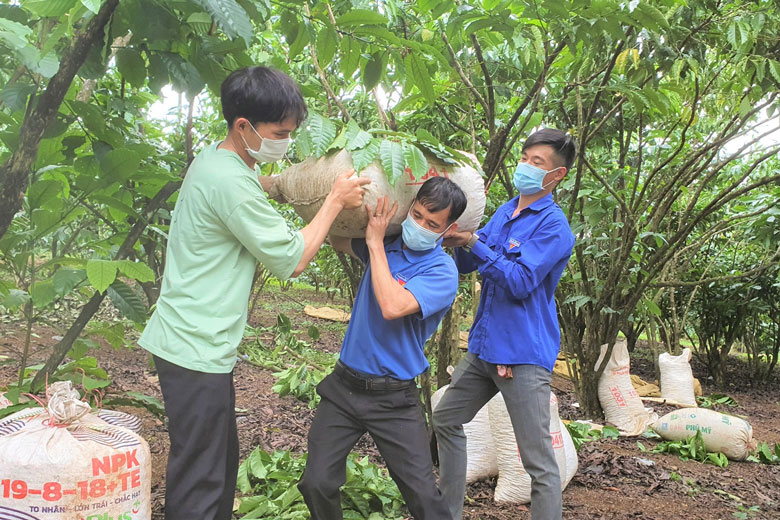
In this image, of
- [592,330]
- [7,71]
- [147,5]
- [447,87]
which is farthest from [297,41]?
[592,330]

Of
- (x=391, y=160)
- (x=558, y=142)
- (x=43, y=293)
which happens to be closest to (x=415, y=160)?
(x=391, y=160)

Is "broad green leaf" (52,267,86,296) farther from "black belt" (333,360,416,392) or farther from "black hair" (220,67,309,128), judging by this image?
"black belt" (333,360,416,392)

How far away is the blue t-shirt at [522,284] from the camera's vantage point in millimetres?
2229

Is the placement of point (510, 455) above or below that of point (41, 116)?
below

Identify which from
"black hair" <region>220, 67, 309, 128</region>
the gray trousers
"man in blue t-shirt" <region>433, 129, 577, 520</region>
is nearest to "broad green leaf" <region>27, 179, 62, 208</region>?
"black hair" <region>220, 67, 309, 128</region>

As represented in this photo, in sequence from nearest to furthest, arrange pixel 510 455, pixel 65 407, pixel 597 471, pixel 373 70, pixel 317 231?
pixel 317 231 < pixel 65 407 < pixel 373 70 < pixel 510 455 < pixel 597 471

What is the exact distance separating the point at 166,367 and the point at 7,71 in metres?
1.30

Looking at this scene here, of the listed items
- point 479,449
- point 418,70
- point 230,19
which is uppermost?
point 418,70

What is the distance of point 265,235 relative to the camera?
1.62 metres

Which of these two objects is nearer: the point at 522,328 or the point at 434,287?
the point at 434,287

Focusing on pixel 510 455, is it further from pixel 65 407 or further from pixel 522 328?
pixel 65 407

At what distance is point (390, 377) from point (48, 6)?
134 centimetres

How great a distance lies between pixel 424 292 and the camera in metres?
1.94

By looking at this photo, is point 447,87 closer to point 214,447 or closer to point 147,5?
point 147,5
